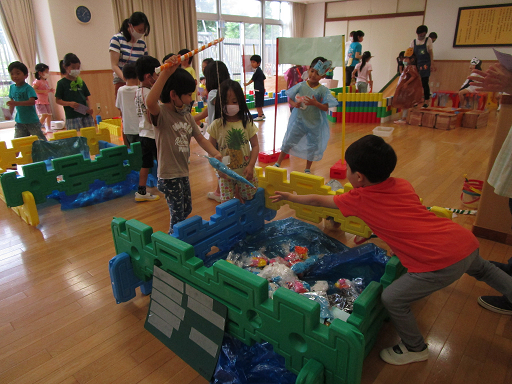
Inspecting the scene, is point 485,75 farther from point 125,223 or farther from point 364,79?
point 364,79

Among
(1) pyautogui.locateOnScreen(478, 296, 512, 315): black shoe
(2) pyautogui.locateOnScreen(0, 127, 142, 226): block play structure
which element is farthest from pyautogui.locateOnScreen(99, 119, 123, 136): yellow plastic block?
(1) pyautogui.locateOnScreen(478, 296, 512, 315): black shoe

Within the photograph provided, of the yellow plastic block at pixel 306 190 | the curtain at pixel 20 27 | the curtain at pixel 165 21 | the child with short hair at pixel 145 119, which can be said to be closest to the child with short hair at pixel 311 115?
the yellow plastic block at pixel 306 190

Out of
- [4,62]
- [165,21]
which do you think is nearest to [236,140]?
[4,62]

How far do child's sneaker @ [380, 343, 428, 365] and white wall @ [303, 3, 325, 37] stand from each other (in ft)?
37.4

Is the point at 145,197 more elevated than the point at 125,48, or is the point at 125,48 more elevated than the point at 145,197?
the point at 125,48

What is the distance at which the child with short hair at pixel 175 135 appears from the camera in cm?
186

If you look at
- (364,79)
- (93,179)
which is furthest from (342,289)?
(364,79)

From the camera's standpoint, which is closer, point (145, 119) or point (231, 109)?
point (231, 109)

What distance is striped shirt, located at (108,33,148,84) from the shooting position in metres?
3.24

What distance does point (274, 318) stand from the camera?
125 centimetres

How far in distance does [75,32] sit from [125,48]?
408 cm

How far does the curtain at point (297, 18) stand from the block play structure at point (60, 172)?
9.27 m

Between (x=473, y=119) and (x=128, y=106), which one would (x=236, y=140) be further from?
(x=473, y=119)

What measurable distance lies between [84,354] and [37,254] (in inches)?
42.3
